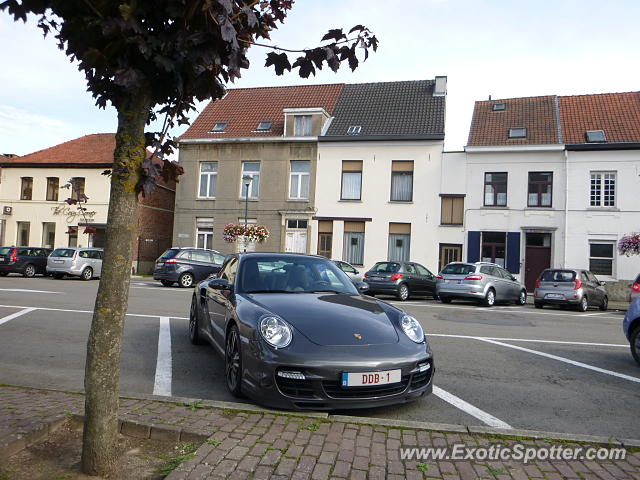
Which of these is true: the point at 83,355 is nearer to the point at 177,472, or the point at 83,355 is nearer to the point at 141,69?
the point at 177,472

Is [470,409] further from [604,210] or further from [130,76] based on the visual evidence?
[604,210]

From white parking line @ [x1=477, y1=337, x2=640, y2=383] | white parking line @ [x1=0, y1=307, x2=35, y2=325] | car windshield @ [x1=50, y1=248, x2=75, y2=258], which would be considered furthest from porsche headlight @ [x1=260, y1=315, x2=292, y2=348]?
car windshield @ [x1=50, y1=248, x2=75, y2=258]

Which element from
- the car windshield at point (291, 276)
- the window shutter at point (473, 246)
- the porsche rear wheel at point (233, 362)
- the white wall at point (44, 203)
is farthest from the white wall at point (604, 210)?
the white wall at point (44, 203)

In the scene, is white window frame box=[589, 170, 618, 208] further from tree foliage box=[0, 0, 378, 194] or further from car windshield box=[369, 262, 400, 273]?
tree foliage box=[0, 0, 378, 194]

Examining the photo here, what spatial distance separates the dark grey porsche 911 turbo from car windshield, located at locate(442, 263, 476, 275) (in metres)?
12.3

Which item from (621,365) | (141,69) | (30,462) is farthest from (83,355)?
(621,365)

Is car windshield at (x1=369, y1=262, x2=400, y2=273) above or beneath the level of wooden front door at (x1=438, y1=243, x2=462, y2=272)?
beneath

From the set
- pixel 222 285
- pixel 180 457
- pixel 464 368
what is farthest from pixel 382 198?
pixel 180 457

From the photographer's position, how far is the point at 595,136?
2436 centimetres

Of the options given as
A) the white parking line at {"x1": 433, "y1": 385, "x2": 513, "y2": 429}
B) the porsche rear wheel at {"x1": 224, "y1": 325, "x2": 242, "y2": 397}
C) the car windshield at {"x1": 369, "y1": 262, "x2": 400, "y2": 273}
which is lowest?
the white parking line at {"x1": 433, "y1": 385, "x2": 513, "y2": 429}

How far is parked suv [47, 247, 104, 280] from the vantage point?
22.4 m

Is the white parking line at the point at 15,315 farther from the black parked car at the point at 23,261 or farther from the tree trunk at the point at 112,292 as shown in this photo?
the black parked car at the point at 23,261

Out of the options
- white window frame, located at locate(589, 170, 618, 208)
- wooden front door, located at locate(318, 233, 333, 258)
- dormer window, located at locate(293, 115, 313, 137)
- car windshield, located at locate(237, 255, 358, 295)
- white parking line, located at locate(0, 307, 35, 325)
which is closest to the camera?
car windshield, located at locate(237, 255, 358, 295)

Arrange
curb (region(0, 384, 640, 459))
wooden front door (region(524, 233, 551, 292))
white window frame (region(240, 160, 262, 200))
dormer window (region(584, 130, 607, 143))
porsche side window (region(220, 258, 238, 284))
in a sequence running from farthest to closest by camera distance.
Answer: white window frame (region(240, 160, 262, 200))
wooden front door (region(524, 233, 551, 292))
dormer window (region(584, 130, 607, 143))
porsche side window (region(220, 258, 238, 284))
curb (region(0, 384, 640, 459))
